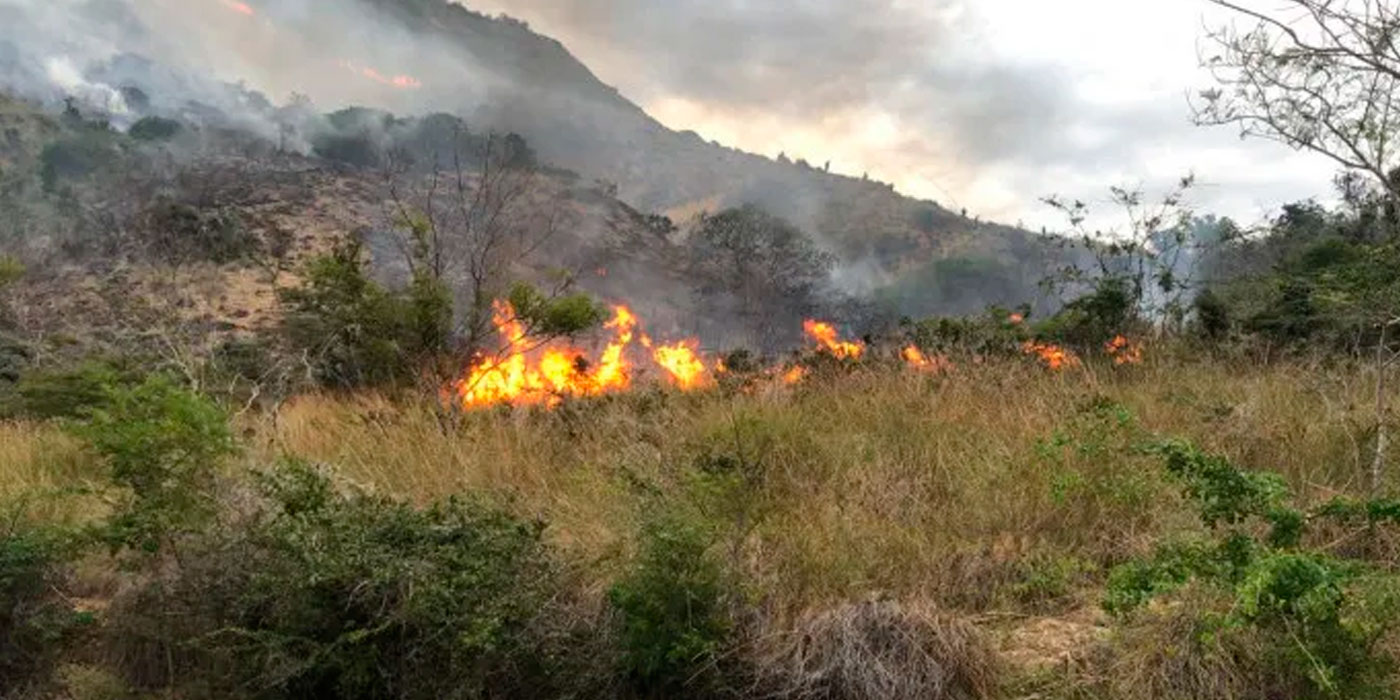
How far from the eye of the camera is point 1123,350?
8742 mm

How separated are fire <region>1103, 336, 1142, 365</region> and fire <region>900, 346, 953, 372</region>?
1707mm

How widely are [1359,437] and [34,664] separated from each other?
6.45m

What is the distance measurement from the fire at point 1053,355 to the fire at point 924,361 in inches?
37.4

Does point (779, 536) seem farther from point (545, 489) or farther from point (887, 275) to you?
point (887, 275)

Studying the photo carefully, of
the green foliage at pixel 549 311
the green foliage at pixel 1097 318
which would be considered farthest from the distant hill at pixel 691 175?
the green foliage at pixel 549 311

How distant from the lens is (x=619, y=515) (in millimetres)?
4266

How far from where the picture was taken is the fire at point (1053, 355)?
7926 millimetres

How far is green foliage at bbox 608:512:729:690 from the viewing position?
3123 millimetres

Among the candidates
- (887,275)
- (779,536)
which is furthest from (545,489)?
(887,275)

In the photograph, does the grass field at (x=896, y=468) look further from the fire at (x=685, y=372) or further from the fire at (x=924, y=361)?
the fire at (x=685, y=372)

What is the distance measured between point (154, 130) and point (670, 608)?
61588 mm

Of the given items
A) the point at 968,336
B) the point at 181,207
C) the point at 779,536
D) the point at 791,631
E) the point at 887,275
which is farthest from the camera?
the point at 887,275

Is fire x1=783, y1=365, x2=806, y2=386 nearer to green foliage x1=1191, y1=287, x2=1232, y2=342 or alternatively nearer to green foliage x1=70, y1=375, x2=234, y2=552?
green foliage x1=70, y1=375, x2=234, y2=552

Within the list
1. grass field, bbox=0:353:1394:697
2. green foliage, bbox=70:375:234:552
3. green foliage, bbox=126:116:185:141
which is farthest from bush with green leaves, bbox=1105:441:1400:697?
green foliage, bbox=126:116:185:141
